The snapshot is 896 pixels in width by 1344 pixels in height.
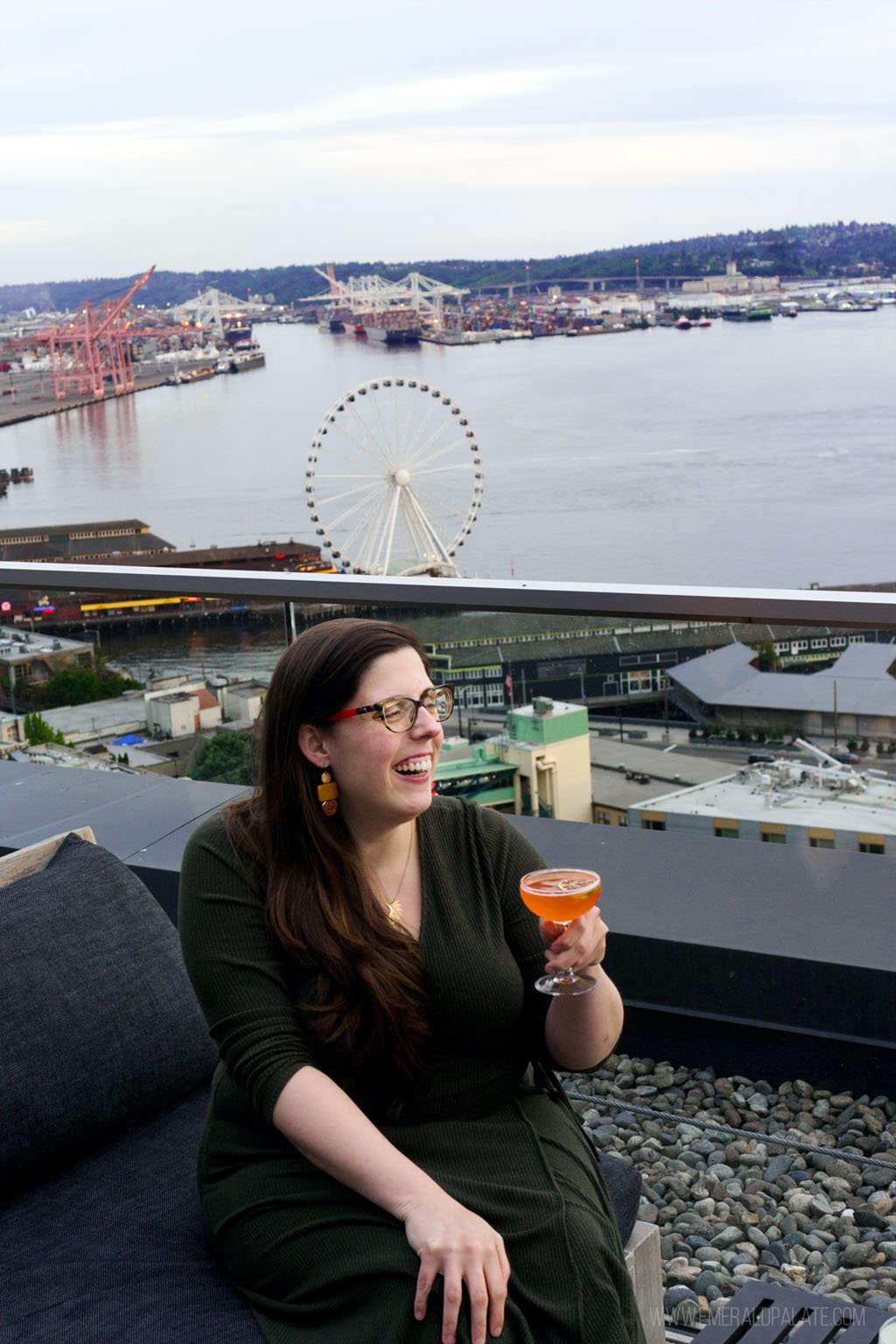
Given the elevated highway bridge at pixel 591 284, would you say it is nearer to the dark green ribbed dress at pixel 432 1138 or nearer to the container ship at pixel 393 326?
the container ship at pixel 393 326

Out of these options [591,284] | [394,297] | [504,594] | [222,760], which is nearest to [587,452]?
[394,297]

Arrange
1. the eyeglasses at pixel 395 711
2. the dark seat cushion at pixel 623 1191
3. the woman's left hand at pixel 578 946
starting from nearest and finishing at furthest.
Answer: the woman's left hand at pixel 578 946
the eyeglasses at pixel 395 711
the dark seat cushion at pixel 623 1191

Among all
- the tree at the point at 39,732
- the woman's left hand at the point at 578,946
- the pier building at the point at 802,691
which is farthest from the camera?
the tree at the point at 39,732

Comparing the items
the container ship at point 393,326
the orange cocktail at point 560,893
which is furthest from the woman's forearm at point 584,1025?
the container ship at point 393,326

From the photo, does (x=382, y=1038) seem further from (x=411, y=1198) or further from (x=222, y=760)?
(x=222, y=760)

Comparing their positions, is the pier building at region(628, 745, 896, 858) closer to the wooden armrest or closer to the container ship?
the wooden armrest
